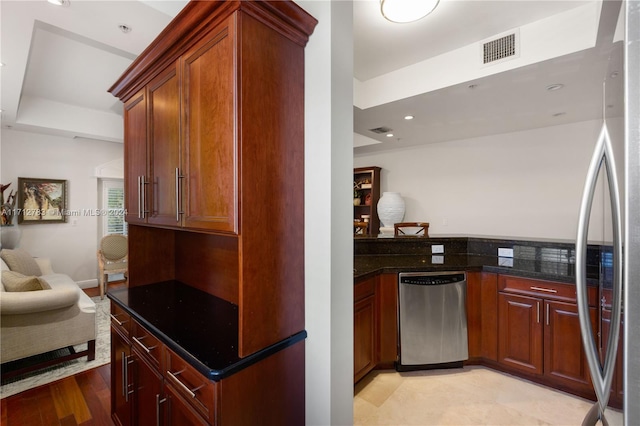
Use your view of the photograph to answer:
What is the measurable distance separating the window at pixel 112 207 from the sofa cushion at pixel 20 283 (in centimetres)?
310

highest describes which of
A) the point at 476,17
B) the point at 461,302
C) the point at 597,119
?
the point at 476,17

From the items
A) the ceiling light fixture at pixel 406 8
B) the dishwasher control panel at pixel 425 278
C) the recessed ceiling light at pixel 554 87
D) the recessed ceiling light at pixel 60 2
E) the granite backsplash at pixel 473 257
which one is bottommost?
the dishwasher control panel at pixel 425 278

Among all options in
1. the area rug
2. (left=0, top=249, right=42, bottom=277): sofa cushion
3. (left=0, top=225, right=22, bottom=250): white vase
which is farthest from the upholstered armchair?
the area rug

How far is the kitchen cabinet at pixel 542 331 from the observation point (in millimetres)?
2195

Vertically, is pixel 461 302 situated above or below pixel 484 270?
below

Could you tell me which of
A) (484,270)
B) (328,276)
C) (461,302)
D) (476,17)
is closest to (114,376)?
(328,276)

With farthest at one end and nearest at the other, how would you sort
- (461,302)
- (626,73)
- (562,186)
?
(562,186) → (461,302) → (626,73)

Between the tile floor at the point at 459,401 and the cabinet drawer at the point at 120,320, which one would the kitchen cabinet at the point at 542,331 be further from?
the cabinet drawer at the point at 120,320

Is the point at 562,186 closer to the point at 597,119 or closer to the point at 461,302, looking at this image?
the point at 597,119

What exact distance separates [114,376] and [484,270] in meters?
2.94

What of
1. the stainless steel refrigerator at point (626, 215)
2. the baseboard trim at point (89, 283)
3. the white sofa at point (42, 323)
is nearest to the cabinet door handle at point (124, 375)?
the white sofa at point (42, 323)

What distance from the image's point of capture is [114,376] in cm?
186

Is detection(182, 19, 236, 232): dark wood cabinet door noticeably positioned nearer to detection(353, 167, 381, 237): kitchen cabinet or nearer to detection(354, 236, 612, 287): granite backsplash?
detection(354, 236, 612, 287): granite backsplash

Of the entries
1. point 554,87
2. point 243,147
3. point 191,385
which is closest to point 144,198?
point 243,147
